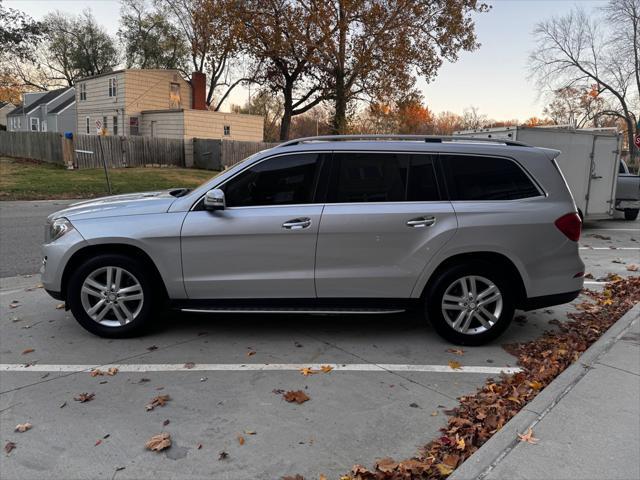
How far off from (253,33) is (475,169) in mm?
23794

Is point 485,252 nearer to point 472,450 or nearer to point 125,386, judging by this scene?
point 472,450

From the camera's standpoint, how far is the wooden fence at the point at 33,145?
24942 mm

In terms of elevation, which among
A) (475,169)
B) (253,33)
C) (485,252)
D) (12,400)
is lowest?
(12,400)

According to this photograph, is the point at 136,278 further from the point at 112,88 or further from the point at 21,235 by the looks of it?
the point at 112,88

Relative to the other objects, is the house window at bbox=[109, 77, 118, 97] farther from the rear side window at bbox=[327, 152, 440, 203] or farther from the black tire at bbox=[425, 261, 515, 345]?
the black tire at bbox=[425, 261, 515, 345]

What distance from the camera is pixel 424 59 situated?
26.6 m

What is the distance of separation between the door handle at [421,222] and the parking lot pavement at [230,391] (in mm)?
1109

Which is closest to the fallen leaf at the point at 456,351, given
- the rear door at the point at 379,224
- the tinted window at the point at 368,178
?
the rear door at the point at 379,224

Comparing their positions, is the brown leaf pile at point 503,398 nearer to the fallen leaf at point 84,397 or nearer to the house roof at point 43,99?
the fallen leaf at point 84,397

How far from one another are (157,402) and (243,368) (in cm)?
78

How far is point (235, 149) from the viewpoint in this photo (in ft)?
97.0

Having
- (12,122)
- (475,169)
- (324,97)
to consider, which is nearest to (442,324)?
(475,169)

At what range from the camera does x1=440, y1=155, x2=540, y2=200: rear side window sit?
4578mm

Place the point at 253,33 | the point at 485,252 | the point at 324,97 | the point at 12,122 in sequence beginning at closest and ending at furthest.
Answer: the point at 485,252 → the point at 253,33 → the point at 324,97 → the point at 12,122
